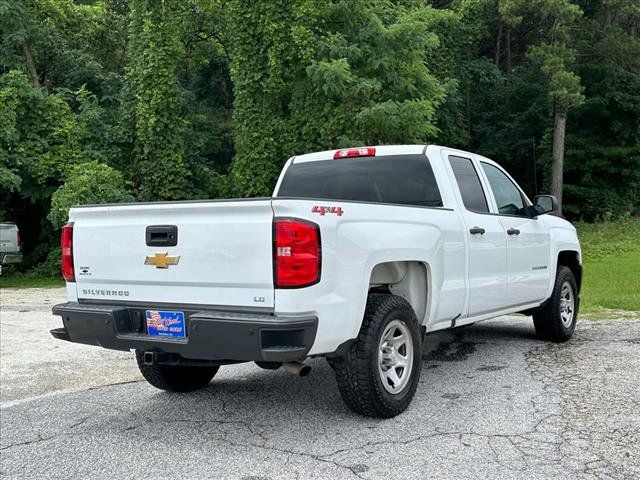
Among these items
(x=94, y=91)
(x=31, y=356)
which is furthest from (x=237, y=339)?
(x=94, y=91)

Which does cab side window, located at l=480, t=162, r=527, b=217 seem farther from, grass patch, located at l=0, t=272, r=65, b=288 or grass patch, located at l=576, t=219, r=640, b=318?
grass patch, located at l=0, t=272, r=65, b=288

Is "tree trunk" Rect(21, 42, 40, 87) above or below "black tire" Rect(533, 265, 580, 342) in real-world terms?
above

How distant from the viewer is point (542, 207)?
7.22m

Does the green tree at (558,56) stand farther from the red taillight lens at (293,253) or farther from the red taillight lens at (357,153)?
the red taillight lens at (293,253)

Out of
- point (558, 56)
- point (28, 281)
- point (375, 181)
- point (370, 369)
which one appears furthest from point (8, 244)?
point (558, 56)

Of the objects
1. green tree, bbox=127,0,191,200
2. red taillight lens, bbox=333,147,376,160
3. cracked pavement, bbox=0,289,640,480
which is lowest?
cracked pavement, bbox=0,289,640,480

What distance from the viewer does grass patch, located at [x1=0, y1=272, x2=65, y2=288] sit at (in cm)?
1766

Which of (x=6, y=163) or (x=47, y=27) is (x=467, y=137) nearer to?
(x=47, y=27)

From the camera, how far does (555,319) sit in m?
7.44

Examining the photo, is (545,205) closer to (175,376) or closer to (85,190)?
(175,376)

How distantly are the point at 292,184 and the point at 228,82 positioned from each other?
949 inches

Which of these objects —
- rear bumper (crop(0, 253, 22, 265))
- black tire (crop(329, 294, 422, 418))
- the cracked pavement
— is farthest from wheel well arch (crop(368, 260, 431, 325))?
rear bumper (crop(0, 253, 22, 265))

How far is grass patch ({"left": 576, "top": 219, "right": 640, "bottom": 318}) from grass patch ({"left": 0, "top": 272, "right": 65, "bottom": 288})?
1279 centimetres

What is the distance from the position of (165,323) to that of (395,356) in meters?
1.67
